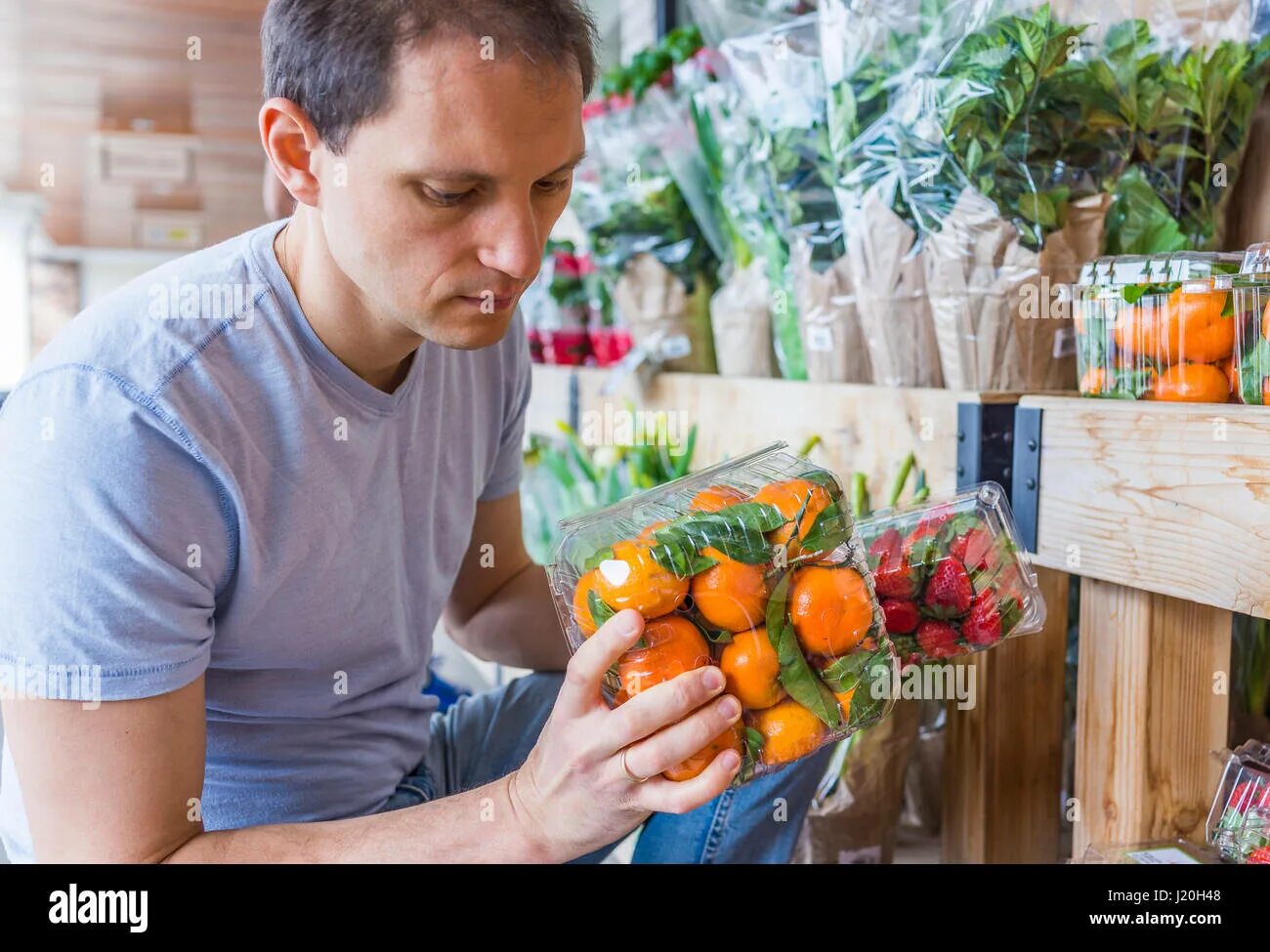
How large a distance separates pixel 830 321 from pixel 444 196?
0.87 meters

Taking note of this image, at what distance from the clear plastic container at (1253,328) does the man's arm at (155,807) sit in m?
0.71

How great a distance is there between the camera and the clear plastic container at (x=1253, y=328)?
3.07 ft

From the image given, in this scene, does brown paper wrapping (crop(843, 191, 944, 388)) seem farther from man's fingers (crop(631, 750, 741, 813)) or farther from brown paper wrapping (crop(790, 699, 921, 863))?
man's fingers (crop(631, 750, 741, 813))

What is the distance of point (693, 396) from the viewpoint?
2127mm

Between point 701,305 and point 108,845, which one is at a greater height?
point 701,305

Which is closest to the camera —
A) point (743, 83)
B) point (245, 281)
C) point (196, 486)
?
point (196, 486)

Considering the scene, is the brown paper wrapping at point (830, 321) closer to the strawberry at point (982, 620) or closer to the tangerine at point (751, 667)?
the strawberry at point (982, 620)

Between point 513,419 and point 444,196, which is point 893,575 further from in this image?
point 513,419

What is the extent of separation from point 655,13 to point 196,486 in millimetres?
2850

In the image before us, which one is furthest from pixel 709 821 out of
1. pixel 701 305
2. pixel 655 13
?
pixel 655 13

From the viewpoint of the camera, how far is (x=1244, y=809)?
3.22 ft

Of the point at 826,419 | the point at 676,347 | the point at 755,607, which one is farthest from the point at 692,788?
the point at 676,347

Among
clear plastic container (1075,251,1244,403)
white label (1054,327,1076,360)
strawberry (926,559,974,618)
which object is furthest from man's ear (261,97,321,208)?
white label (1054,327,1076,360)
